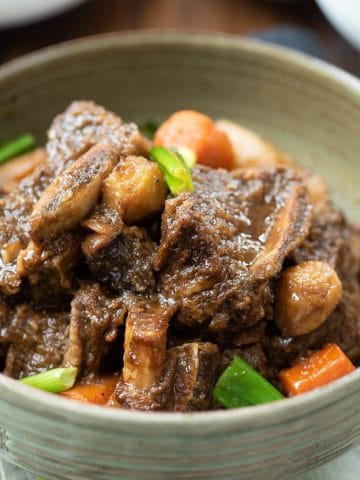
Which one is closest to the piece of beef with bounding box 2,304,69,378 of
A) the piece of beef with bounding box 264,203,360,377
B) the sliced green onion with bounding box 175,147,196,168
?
the piece of beef with bounding box 264,203,360,377

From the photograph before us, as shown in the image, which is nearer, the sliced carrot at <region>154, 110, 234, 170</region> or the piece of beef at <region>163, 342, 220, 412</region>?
the piece of beef at <region>163, 342, 220, 412</region>

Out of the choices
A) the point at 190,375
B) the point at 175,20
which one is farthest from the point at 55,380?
the point at 175,20

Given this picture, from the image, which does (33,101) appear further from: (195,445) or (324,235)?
(195,445)

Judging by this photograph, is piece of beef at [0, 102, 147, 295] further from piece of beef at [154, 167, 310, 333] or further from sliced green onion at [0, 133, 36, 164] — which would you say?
A: sliced green onion at [0, 133, 36, 164]

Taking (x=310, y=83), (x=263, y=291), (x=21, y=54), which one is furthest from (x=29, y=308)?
(x=21, y=54)

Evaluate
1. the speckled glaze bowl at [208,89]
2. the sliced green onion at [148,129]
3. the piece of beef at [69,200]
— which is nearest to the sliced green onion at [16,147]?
the speckled glaze bowl at [208,89]

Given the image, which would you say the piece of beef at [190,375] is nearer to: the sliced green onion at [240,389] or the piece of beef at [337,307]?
the sliced green onion at [240,389]

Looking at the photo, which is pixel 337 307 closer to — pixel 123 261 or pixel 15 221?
pixel 123 261
